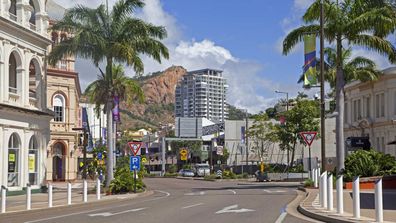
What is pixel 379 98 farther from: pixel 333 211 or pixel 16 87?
pixel 333 211

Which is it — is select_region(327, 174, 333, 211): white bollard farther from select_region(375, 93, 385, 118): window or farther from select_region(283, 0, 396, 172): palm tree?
select_region(375, 93, 385, 118): window

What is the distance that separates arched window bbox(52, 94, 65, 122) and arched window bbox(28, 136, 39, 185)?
1938 cm

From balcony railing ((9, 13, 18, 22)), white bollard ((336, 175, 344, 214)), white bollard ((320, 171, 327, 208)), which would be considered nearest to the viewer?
white bollard ((336, 175, 344, 214))

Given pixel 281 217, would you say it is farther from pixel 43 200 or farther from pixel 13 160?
pixel 13 160

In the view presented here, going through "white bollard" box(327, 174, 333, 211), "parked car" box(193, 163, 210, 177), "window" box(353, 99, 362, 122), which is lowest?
"parked car" box(193, 163, 210, 177)

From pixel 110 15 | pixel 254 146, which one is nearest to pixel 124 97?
pixel 110 15

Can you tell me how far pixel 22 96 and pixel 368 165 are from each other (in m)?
21.3

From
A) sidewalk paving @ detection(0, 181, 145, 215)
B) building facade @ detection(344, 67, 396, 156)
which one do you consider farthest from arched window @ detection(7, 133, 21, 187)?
building facade @ detection(344, 67, 396, 156)

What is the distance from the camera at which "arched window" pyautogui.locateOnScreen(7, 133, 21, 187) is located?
37925 mm

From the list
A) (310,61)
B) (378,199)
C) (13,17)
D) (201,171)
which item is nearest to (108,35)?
(13,17)

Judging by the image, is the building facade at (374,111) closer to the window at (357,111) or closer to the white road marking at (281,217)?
the window at (357,111)

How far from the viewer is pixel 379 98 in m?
57.8

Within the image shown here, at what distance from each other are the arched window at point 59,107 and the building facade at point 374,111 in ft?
93.9

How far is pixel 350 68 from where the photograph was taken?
150ft
